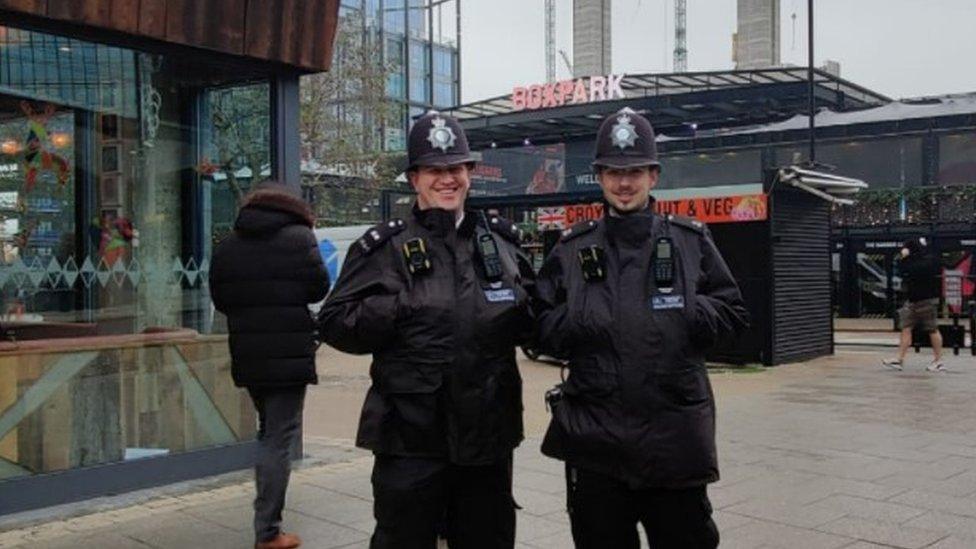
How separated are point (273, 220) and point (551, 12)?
116852 millimetres

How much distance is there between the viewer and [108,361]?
617cm

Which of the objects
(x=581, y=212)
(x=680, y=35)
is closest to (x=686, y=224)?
(x=581, y=212)

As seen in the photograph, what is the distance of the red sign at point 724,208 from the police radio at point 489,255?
1010 cm

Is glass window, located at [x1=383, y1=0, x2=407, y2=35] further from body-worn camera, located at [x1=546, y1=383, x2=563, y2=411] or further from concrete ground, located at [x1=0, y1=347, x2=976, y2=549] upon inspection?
body-worn camera, located at [x1=546, y1=383, x2=563, y2=411]

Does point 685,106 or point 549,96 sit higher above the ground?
point 549,96

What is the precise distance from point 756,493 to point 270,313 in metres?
3.28

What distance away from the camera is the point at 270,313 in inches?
187

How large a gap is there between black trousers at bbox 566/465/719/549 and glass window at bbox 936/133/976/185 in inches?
869

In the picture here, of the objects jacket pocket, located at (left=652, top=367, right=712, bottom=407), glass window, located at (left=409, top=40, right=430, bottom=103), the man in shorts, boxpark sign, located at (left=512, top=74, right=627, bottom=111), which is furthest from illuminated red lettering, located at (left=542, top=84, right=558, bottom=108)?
glass window, located at (left=409, top=40, right=430, bottom=103)

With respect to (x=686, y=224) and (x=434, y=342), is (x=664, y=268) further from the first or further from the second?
(x=434, y=342)

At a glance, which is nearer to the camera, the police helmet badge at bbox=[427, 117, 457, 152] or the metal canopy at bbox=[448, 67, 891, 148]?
the police helmet badge at bbox=[427, 117, 457, 152]

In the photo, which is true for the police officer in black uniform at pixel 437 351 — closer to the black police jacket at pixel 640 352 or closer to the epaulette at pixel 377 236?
the epaulette at pixel 377 236

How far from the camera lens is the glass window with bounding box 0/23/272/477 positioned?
5.91m

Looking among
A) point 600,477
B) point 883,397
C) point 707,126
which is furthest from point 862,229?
point 600,477
